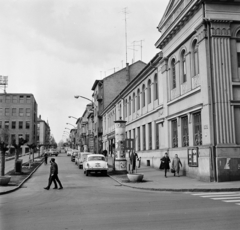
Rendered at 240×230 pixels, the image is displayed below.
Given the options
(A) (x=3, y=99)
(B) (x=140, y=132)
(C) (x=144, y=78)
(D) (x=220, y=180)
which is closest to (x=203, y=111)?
(D) (x=220, y=180)

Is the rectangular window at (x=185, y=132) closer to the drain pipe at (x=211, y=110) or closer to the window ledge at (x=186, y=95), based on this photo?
the window ledge at (x=186, y=95)

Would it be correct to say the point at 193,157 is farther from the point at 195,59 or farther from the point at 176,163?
the point at 195,59

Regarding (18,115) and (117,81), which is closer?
(117,81)

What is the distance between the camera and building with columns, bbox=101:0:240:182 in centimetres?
1922

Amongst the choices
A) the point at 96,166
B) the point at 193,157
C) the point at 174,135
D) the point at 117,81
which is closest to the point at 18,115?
the point at 117,81

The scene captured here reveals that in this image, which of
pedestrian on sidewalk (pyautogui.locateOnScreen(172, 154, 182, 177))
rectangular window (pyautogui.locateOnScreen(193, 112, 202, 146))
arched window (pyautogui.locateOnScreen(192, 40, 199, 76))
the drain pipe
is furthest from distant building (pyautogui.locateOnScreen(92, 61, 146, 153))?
the drain pipe

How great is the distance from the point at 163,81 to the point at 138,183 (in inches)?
422

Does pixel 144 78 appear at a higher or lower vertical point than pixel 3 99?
lower

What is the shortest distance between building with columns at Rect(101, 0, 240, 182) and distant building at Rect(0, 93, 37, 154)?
68755 millimetres

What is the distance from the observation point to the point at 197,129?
21.8 metres

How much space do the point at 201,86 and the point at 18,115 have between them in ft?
297

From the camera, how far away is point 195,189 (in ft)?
52.2

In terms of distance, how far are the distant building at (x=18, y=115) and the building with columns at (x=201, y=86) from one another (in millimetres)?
68755

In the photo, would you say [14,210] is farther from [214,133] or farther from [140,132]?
[140,132]
